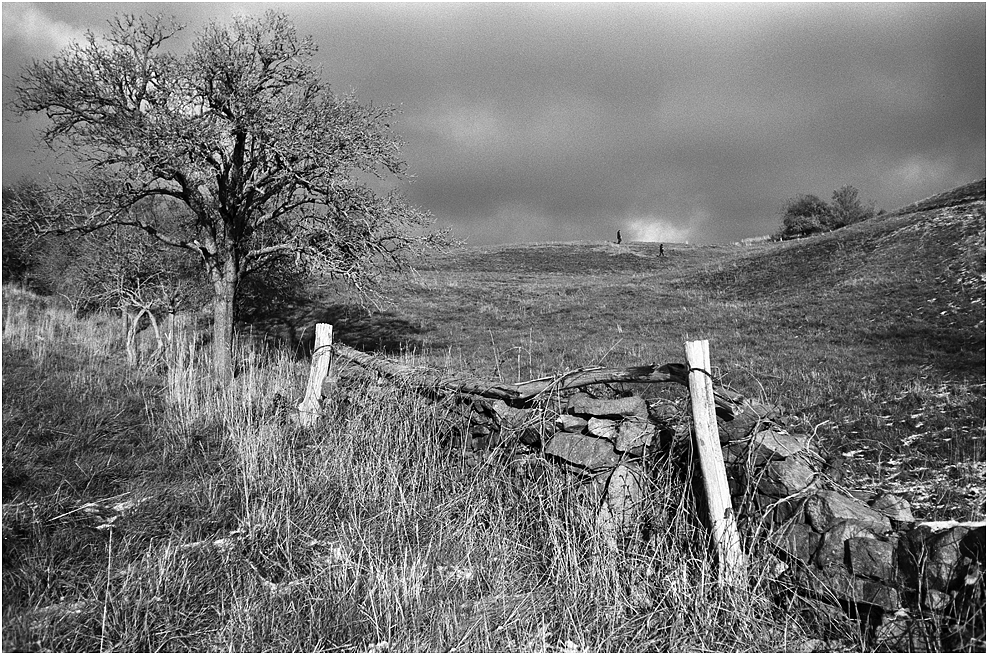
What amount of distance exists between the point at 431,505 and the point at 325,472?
50.8 inches

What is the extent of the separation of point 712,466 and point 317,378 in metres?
5.76

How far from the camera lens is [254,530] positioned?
495 cm

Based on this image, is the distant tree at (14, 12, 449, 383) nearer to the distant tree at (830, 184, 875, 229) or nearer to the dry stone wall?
the dry stone wall

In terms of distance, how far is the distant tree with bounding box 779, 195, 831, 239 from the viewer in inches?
2835

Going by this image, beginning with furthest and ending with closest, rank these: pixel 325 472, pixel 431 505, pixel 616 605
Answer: pixel 325 472, pixel 431 505, pixel 616 605

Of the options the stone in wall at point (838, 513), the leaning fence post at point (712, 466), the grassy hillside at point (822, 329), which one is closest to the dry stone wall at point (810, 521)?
the stone in wall at point (838, 513)

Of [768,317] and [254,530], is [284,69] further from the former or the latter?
[768,317]

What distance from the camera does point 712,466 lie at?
180 inches

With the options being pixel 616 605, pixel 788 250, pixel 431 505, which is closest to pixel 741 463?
pixel 616 605

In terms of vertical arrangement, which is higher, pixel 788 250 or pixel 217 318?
pixel 788 250

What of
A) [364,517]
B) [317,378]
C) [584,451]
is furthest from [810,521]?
[317,378]

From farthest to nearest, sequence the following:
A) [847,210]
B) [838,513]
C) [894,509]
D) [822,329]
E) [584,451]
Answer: [847,210] → [822,329] → [584,451] → [894,509] → [838,513]

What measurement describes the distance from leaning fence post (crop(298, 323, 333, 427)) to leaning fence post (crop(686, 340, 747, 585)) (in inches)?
210

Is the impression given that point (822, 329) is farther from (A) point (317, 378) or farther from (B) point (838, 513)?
(A) point (317, 378)
